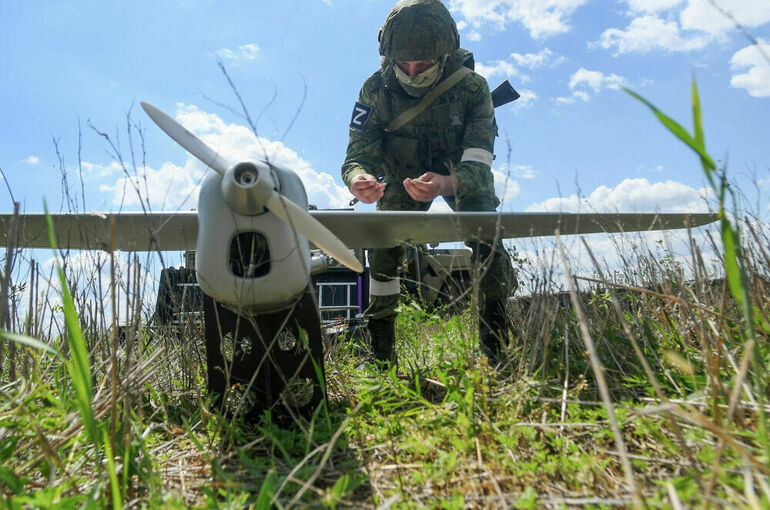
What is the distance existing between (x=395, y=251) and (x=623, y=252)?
167 cm

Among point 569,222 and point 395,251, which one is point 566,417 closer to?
point 569,222

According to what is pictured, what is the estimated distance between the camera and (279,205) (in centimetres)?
185

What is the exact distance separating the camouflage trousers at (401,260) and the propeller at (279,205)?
1.21m

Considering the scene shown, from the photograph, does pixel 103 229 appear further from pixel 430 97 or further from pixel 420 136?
pixel 430 97

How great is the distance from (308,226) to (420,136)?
7.14ft

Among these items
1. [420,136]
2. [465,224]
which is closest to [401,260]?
[465,224]

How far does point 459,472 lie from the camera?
1.41 m

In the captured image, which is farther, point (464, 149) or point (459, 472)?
point (464, 149)

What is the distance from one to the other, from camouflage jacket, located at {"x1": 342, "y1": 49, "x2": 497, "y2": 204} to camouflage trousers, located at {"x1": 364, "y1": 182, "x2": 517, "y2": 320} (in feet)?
0.51

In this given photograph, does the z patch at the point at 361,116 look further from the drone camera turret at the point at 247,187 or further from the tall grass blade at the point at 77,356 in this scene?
the tall grass blade at the point at 77,356

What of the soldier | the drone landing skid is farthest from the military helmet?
the drone landing skid

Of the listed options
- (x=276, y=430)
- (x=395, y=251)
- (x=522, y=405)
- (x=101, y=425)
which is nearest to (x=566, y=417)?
(x=522, y=405)

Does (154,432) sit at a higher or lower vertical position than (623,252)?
lower

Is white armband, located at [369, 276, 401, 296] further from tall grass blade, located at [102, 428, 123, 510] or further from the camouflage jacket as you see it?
tall grass blade, located at [102, 428, 123, 510]
